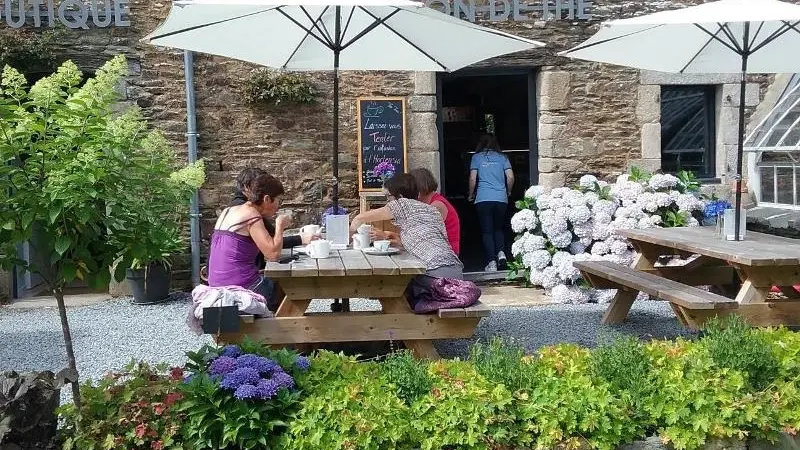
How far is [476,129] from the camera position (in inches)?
462

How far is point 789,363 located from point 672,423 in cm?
71

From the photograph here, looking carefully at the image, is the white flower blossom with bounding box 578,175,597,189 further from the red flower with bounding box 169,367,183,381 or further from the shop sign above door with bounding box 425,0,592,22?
the red flower with bounding box 169,367,183,381

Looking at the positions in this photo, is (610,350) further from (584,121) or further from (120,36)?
(120,36)

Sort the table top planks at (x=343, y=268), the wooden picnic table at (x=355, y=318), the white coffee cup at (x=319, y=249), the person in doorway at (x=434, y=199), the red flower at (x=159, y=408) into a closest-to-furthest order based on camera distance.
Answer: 1. the red flower at (x=159, y=408)
2. the table top planks at (x=343, y=268)
3. the wooden picnic table at (x=355, y=318)
4. the white coffee cup at (x=319, y=249)
5. the person in doorway at (x=434, y=199)

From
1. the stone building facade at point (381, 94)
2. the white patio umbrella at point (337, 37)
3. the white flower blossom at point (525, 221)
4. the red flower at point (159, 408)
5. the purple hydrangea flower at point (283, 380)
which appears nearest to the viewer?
the red flower at point (159, 408)

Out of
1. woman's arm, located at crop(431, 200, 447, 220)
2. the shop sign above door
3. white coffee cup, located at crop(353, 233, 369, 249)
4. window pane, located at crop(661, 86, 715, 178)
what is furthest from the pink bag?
window pane, located at crop(661, 86, 715, 178)

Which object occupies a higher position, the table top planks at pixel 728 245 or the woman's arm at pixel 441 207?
the woman's arm at pixel 441 207

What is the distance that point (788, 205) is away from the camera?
8.06 metres

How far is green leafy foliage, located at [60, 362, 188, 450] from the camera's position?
3.16m

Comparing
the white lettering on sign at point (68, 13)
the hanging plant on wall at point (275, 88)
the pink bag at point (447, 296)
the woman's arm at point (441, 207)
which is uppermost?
the white lettering on sign at point (68, 13)

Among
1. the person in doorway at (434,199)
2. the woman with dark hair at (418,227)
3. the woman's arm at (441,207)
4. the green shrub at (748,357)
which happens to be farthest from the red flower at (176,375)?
the woman's arm at (441,207)

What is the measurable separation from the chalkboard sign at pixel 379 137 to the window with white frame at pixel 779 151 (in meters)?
3.52

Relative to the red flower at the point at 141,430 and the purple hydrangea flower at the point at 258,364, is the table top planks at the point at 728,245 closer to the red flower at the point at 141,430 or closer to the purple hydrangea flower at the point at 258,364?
the purple hydrangea flower at the point at 258,364

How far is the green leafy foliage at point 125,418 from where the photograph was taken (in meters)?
3.16
